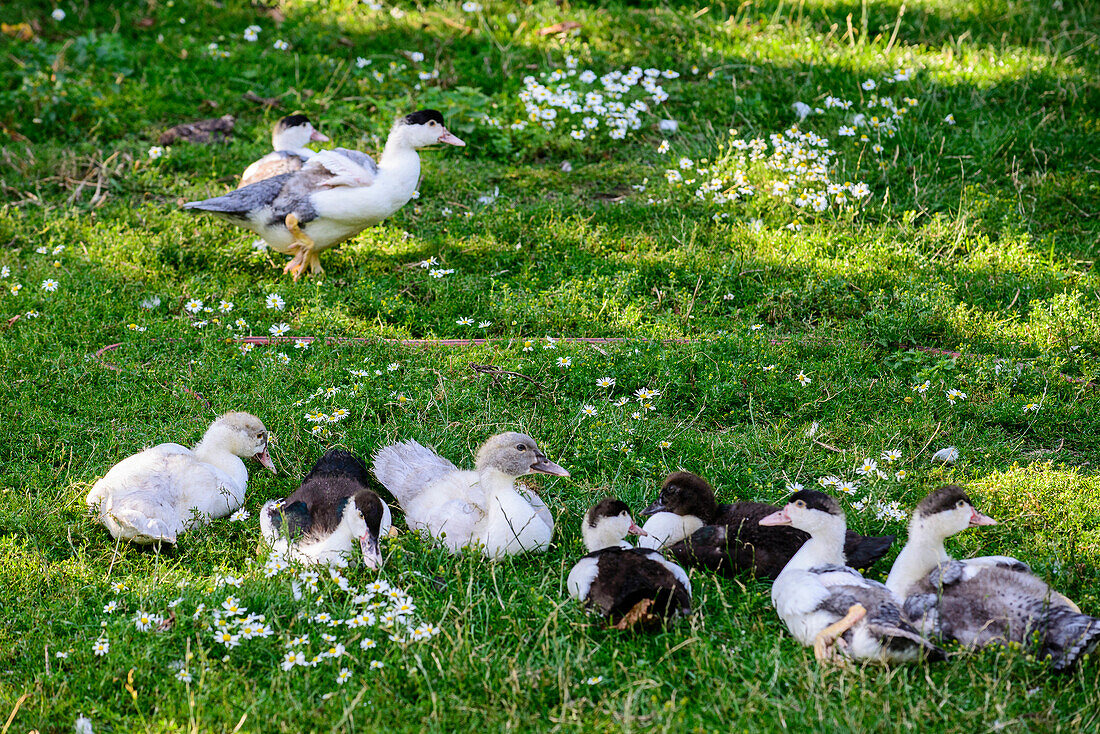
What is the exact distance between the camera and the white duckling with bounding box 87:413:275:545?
17.2 ft

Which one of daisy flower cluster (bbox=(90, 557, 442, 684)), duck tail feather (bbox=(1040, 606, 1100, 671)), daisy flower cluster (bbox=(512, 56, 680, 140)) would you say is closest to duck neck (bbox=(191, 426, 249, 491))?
daisy flower cluster (bbox=(90, 557, 442, 684))

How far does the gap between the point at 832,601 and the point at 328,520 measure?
2444 millimetres

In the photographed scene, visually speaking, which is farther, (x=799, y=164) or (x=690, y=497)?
(x=799, y=164)

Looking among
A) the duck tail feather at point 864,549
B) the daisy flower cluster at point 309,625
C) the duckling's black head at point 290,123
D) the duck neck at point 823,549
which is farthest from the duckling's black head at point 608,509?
the duckling's black head at point 290,123

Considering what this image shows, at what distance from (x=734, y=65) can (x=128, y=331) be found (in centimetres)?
667

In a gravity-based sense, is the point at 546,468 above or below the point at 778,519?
below

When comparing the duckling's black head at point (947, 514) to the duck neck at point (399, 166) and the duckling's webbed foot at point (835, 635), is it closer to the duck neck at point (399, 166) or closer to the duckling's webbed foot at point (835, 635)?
the duckling's webbed foot at point (835, 635)

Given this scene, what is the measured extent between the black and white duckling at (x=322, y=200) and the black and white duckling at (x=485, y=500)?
2.90 metres

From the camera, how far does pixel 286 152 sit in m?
8.34

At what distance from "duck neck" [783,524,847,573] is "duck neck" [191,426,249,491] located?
9.65 ft

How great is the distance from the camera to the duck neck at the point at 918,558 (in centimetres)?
466

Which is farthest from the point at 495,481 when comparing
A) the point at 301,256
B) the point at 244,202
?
the point at 244,202

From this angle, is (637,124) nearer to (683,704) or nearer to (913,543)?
(913,543)

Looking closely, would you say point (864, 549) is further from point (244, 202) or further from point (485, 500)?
point (244, 202)
